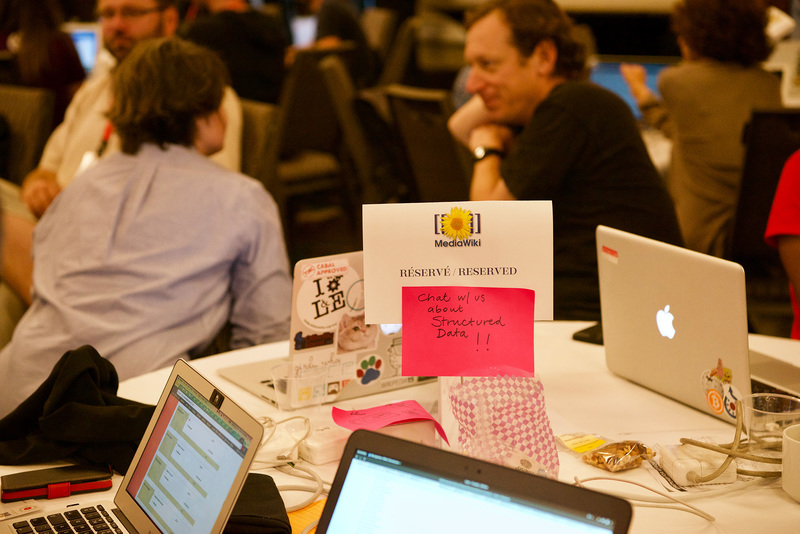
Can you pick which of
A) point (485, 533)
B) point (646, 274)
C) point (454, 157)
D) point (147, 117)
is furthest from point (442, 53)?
point (485, 533)

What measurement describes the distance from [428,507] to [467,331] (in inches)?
16.3

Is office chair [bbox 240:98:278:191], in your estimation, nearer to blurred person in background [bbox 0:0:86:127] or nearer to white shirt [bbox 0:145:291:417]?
white shirt [bbox 0:145:291:417]

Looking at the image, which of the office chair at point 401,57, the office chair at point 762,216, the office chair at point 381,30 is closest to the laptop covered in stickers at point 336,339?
the office chair at point 762,216

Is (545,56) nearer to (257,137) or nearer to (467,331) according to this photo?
(257,137)

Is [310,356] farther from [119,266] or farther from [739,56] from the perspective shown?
[739,56]

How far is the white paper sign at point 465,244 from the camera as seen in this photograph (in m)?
1.23

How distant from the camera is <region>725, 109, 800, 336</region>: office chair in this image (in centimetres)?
242

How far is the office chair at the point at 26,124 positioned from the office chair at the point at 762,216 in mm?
3167

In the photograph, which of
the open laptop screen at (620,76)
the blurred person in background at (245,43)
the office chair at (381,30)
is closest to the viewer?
the blurred person in background at (245,43)

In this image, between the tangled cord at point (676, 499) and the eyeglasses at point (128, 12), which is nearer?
the tangled cord at point (676, 499)

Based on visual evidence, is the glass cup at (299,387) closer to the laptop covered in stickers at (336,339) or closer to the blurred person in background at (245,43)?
the laptop covered in stickers at (336,339)

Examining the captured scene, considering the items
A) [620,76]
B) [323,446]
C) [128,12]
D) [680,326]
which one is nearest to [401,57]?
[620,76]

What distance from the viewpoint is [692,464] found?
1156 millimetres

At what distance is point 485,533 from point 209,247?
1.31 meters
